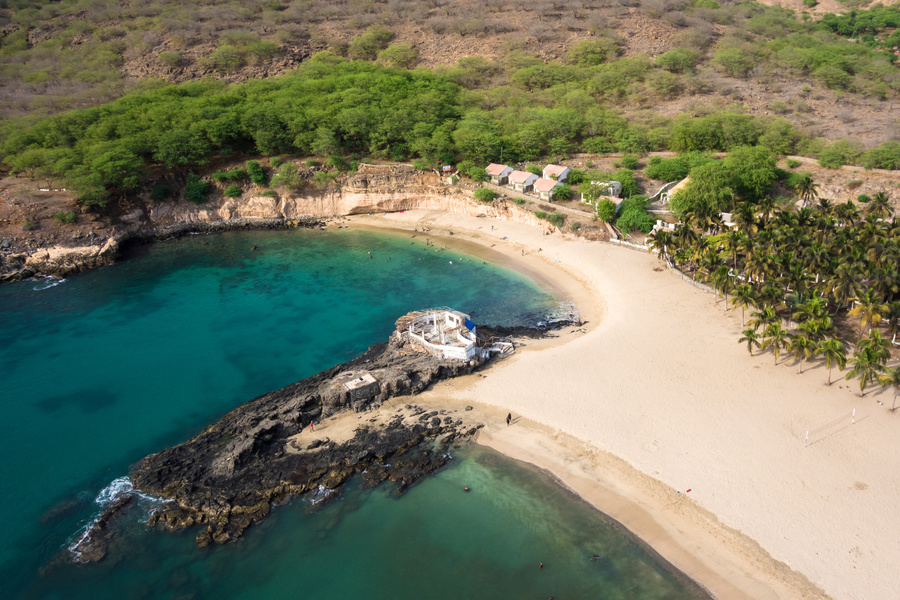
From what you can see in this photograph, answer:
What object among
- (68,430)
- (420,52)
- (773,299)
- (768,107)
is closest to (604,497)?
(773,299)

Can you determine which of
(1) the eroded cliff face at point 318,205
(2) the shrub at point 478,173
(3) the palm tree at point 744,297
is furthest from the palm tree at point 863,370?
(2) the shrub at point 478,173

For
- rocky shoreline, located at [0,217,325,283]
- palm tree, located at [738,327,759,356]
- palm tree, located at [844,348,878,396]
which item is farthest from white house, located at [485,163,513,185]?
palm tree, located at [844,348,878,396]

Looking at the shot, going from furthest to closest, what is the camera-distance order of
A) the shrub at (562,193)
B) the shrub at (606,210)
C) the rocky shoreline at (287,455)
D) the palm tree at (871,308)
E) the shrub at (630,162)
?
the shrub at (630,162), the shrub at (562,193), the shrub at (606,210), the palm tree at (871,308), the rocky shoreline at (287,455)

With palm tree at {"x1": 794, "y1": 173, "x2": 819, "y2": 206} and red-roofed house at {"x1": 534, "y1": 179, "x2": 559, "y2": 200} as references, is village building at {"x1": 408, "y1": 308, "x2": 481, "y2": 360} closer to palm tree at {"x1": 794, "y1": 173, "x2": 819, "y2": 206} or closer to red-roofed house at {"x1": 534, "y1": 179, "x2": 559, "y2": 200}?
red-roofed house at {"x1": 534, "y1": 179, "x2": 559, "y2": 200}

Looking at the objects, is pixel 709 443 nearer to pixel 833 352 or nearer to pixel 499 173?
pixel 833 352

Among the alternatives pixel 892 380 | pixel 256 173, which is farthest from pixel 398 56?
pixel 892 380

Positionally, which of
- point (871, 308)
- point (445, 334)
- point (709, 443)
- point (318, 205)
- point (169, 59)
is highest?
point (169, 59)

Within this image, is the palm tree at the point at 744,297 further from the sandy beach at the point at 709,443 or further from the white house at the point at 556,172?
the white house at the point at 556,172
